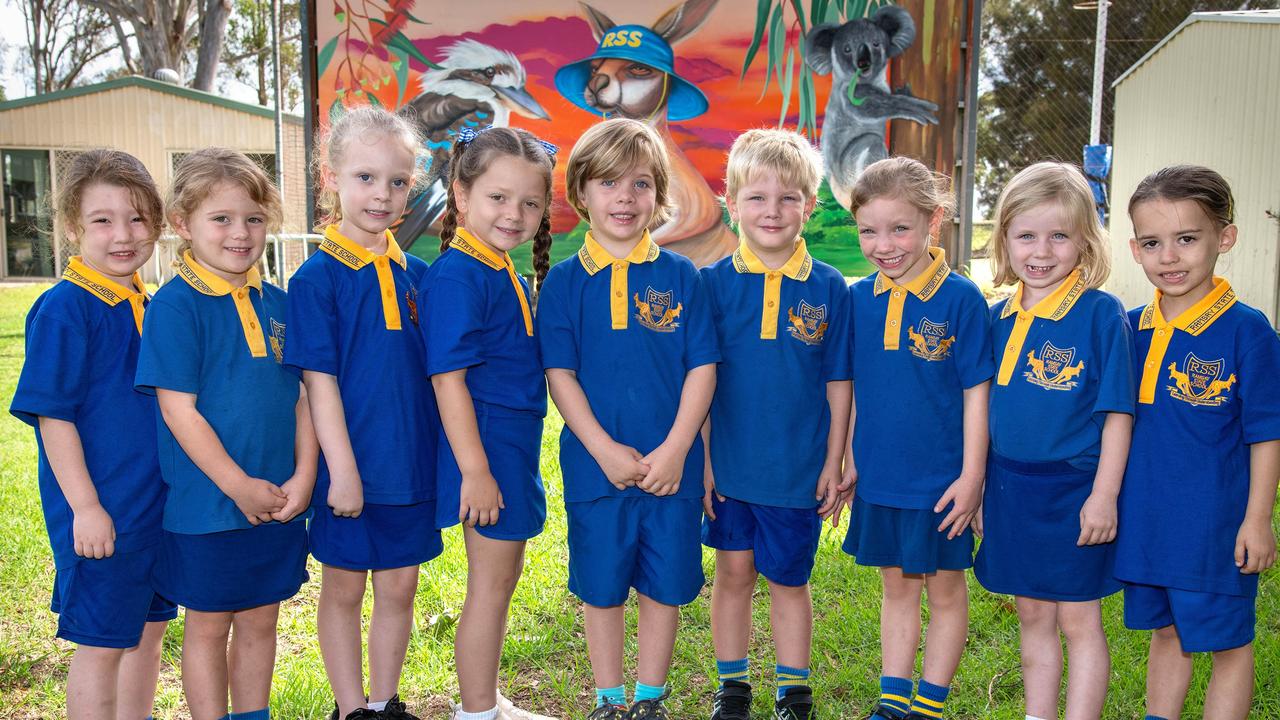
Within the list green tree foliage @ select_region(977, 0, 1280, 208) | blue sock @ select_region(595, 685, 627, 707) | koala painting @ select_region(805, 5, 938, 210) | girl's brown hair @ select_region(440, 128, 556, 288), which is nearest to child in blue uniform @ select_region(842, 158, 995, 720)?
blue sock @ select_region(595, 685, 627, 707)

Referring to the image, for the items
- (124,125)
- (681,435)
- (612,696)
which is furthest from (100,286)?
(124,125)

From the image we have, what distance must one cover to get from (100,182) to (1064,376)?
7.54 feet

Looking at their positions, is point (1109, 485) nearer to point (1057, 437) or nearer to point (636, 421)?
point (1057, 437)

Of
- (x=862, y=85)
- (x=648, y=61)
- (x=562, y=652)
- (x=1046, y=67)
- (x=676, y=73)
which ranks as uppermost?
(x=1046, y=67)

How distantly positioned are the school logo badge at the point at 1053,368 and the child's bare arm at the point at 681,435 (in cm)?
76

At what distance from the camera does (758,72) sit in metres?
8.80

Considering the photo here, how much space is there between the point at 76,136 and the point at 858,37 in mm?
14357

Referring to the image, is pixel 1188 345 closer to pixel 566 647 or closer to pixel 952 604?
pixel 952 604

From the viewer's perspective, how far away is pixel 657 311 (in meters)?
2.52

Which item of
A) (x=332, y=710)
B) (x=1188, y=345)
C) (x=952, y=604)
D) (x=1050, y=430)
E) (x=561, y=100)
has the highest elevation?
(x=561, y=100)

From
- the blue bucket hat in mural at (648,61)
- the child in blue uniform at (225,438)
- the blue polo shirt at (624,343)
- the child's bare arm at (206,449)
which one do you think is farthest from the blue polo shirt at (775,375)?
the blue bucket hat in mural at (648,61)

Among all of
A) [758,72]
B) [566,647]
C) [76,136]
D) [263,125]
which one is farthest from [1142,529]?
[76,136]

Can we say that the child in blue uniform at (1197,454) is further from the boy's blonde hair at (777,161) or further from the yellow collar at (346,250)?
the yellow collar at (346,250)

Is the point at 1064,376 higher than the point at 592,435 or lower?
higher
